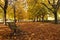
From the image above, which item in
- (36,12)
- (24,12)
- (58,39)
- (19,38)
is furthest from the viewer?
(24,12)

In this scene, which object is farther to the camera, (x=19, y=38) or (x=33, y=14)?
(x=33, y=14)

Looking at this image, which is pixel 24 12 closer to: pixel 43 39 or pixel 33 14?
pixel 33 14

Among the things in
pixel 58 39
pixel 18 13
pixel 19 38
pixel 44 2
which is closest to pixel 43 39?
pixel 58 39

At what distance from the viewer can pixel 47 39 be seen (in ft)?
34.3

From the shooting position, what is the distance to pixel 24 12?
222ft

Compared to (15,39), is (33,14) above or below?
above

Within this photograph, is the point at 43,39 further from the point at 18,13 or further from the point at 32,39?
the point at 18,13

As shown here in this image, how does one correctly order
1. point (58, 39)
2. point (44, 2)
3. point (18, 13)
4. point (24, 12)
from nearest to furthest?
1. point (58, 39)
2. point (44, 2)
3. point (18, 13)
4. point (24, 12)

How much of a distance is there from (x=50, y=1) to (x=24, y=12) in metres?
34.9

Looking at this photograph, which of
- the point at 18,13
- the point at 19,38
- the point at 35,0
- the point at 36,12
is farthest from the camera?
the point at 18,13

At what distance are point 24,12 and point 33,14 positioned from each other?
11038 mm

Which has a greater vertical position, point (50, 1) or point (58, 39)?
point (50, 1)

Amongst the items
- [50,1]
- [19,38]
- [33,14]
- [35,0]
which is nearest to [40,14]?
[33,14]

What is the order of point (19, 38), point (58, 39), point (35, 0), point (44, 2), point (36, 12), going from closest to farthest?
point (58, 39)
point (19, 38)
point (35, 0)
point (44, 2)
point (36, 12)
